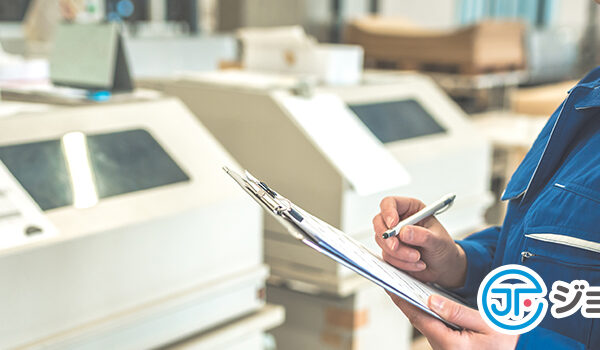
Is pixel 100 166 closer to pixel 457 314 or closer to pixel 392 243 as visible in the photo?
pixel 392 243

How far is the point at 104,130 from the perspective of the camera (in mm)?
1263

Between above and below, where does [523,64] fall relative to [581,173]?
below

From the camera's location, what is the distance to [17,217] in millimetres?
1038

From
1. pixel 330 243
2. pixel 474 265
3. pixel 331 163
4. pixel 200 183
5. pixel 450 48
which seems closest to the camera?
pixel 330 243

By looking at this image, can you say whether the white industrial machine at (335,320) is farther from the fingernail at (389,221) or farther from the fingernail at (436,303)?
the fingernail at (436,303)

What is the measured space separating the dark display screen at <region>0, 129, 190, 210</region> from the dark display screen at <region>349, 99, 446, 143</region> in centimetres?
58

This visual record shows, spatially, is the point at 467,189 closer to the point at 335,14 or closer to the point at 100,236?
the point at 100,236

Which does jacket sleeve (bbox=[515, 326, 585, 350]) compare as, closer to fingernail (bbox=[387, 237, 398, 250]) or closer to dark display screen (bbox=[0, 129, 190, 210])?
fingernail (bbox=[387, 237, 398, 250])

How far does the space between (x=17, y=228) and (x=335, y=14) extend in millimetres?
4146

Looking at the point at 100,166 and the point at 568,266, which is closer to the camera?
the point at 568,266

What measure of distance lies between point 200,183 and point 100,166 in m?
0.18

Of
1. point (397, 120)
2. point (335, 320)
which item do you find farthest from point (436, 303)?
point (397, 120)

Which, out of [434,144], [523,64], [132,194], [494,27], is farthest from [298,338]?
[523,64]

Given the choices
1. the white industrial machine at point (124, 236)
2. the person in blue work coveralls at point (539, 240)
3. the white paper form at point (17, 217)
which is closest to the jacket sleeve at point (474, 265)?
the person in blue work coveralls at point (539, 240)
